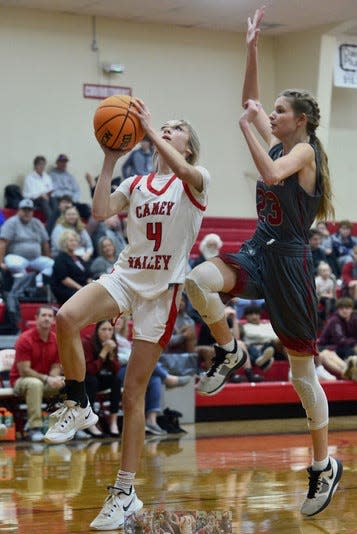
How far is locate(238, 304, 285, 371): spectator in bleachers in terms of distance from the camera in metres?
11.3

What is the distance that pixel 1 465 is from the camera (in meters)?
7.60

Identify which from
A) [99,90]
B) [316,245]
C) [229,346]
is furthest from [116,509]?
[99,90]

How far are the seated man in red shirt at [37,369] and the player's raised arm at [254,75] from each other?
4.03 metres

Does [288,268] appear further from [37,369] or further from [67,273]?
[67,273]

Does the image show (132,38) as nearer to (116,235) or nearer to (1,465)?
(116,235)

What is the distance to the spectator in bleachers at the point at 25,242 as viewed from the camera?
12219mm

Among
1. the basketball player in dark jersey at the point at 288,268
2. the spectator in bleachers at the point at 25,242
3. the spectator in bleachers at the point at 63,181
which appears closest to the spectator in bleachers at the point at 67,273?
the spectator in bleachers at the point at 25,242

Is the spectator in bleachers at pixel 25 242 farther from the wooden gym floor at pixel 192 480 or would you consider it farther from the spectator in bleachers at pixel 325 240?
the spectator in bleachers at pixel 325 240

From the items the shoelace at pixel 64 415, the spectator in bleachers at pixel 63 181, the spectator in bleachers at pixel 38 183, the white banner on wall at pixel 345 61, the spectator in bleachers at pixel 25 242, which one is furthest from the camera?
the white banner on wall at pixel 345 61

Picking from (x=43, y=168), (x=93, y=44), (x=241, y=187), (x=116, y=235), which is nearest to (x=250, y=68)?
(x=116, y=235)

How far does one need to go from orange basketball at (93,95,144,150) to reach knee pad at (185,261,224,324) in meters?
0.70

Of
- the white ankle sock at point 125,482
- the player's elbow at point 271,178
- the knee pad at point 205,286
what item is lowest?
the white ankle sock at point 125,482

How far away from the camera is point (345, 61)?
17047 millimetres

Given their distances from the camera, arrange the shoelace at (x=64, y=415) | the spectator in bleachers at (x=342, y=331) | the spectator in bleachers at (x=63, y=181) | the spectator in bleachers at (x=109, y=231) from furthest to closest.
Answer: the spectator in bleachers at (x=63, y=181) < the spectator in bleachers at (x=109, y=231) < the spectator in bleachers at (x=342, y=331) < the shoelace at (x=64, y=415)
